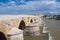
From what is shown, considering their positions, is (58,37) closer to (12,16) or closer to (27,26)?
(27,26)

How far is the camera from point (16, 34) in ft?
8.48

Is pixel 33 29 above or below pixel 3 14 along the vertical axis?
below

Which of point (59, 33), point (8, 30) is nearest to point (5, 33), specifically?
point (8, 30)

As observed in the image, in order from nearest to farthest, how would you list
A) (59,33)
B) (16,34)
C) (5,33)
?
(5,33), (16,34), (59,33)

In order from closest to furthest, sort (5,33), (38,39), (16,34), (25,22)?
1. (5,33)
2. (16,34)
3. (38,39)
4. (25,22)

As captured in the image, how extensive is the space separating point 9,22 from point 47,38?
151 cm

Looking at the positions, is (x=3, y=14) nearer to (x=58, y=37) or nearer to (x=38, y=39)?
(x=38, y=39)

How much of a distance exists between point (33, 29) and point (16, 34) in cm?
118

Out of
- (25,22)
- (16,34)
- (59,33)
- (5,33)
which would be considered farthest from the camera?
(59,33)

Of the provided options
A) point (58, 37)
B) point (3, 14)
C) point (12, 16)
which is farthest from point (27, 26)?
point (3, 14)

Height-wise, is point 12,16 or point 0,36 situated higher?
point 12,16

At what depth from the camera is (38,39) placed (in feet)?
12.1

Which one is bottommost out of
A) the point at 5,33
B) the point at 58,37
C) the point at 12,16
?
the point at 58,37

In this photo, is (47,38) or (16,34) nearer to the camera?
(16,34)
